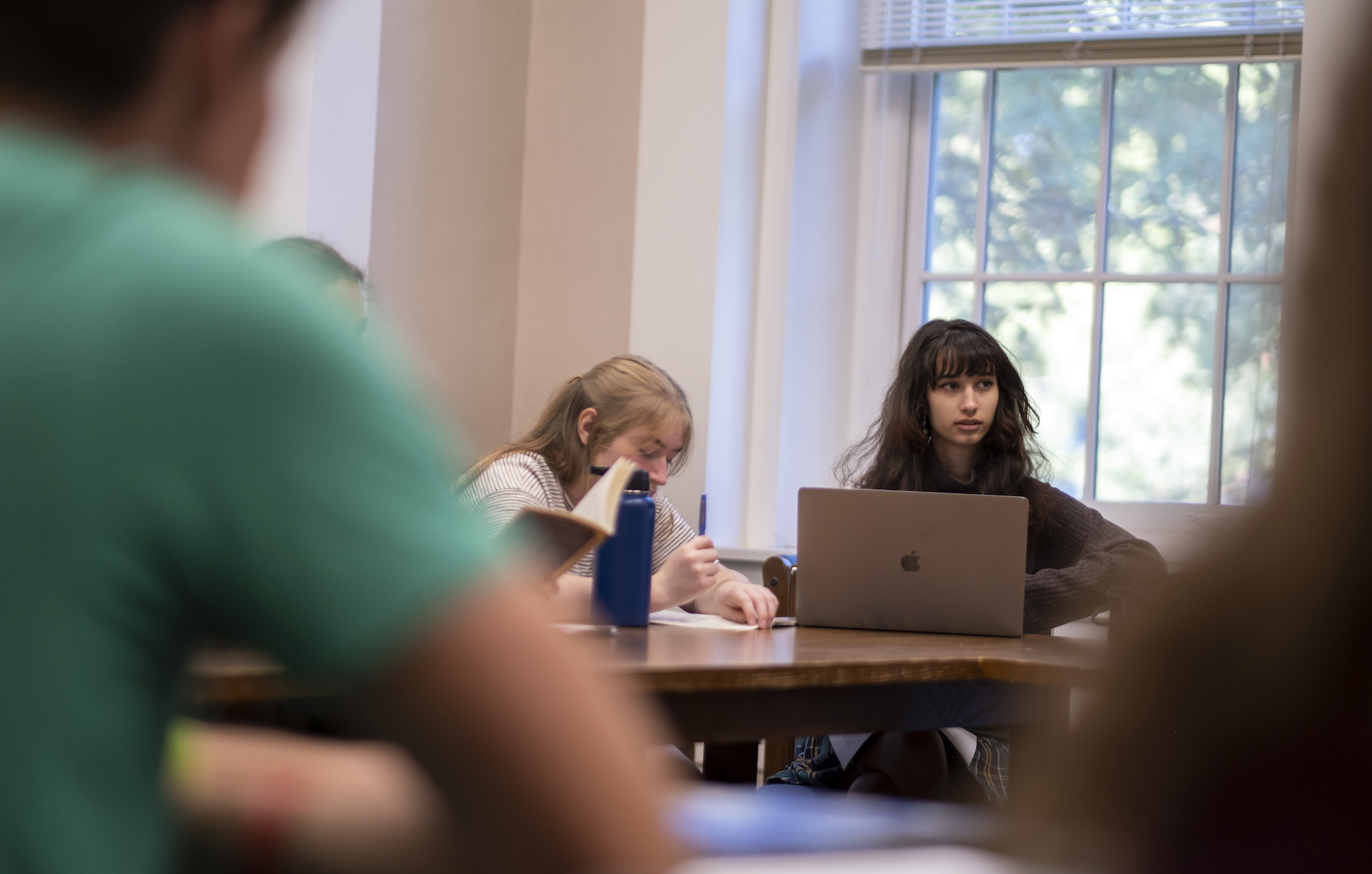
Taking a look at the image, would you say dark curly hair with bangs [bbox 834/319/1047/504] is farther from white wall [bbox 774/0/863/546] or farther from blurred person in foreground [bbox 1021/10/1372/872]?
blurred person in foreground [bbox 1021/10/1372/872]

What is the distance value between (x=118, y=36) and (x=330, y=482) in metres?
0.18

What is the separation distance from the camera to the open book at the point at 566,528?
1706mm

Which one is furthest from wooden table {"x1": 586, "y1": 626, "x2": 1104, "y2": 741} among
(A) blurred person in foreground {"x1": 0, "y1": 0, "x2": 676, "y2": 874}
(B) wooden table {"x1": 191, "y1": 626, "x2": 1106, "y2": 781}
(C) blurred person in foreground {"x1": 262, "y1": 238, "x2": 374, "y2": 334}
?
(A) blurred person in foreground {"x1": 0, "y1": 0, "x2": 676, "y2": 874}

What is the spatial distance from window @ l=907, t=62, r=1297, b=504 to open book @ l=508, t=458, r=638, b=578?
2.24 metres

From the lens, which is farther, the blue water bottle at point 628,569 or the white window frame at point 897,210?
the white window frame at point 897,210

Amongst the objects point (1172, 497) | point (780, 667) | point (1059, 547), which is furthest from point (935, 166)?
point (780, 667)

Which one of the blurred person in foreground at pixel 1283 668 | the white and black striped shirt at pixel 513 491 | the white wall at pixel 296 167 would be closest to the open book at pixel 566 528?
the white and black striped shirt at pixel 513 491

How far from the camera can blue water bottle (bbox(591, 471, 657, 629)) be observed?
1972 millimetres

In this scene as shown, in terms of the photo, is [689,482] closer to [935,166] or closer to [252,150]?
[935,166]

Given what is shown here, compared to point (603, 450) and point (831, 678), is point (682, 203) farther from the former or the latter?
point (831, 678)

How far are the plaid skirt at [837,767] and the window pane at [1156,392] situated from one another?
1473mm

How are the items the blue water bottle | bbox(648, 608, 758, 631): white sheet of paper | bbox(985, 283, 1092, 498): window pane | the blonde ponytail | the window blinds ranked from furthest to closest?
bbox(985, 283, 1092, 498): window pane < the window blinds < the blonde ponytail < bbox(648, 608, 758, 631): white sheet of paper < the blue water bottle

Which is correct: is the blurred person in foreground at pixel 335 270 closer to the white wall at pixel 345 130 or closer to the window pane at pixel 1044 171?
the white wall at pixel 345 130

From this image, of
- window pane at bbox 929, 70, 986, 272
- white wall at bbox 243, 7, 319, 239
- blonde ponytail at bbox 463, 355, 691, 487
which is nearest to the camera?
blonde ponytail at bbox 463, 355, 691, 487
